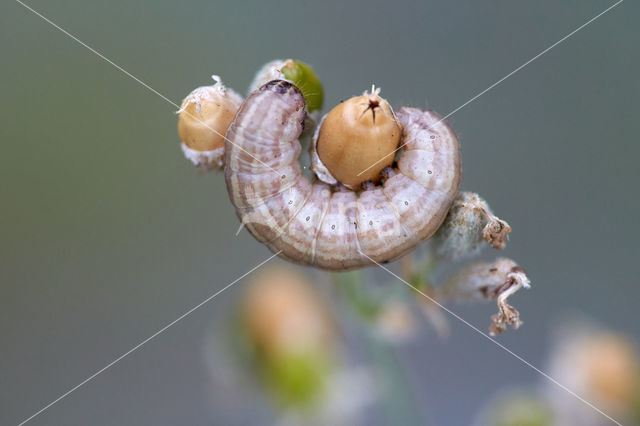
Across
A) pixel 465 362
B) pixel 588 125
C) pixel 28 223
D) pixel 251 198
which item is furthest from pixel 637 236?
pixel 28 223

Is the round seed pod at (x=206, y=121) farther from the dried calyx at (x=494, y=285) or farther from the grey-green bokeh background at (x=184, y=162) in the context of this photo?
the grey-green bokeh background at (x=184, y=162)

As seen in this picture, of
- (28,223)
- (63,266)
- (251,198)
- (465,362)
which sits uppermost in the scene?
(251,198)

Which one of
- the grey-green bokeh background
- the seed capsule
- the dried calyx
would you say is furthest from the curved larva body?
the grey-green bokeh background

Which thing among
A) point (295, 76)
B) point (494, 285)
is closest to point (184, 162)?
point (295, 76)

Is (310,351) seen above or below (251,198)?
below

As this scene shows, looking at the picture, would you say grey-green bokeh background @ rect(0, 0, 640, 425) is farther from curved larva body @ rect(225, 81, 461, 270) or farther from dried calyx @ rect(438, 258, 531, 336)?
curved larva body @ rect(225, 81, 461, 270)

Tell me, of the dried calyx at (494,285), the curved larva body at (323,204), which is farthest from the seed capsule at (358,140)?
the dried calyx at (494,285)

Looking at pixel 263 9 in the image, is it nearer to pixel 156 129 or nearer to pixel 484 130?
pixel 156 129

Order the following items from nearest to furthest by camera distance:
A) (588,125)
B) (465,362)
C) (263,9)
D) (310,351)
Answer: (310,351) < (465,362) < (588,125) < (263,9)
